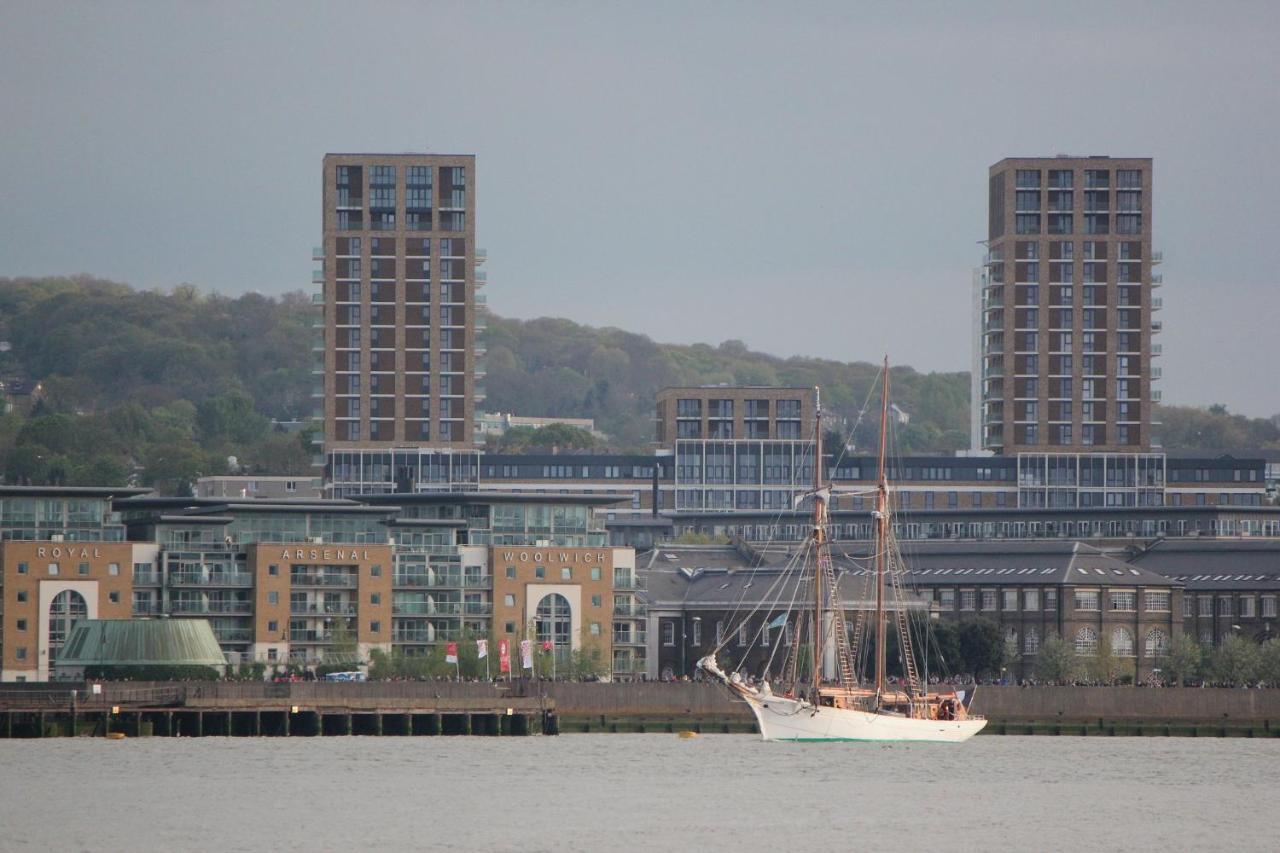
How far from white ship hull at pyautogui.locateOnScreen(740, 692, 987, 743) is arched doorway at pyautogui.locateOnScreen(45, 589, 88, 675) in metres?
43.7

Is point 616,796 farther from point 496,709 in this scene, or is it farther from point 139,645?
point 139,645

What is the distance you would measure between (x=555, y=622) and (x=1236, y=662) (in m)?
44.8

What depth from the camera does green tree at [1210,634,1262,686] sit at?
622 ft

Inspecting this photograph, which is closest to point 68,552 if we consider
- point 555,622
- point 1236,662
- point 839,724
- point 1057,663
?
point 555,622

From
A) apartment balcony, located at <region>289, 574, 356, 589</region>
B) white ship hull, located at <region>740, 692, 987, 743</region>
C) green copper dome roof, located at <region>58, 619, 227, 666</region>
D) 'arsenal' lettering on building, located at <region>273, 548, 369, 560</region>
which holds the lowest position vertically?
white ship hull, located at <region>740, 692, 987, 743</region>

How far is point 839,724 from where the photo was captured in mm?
155375

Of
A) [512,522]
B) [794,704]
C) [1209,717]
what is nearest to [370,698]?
[794,704]

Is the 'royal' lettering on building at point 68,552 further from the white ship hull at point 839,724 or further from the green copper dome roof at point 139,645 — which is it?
the white ship hull at point 839,724

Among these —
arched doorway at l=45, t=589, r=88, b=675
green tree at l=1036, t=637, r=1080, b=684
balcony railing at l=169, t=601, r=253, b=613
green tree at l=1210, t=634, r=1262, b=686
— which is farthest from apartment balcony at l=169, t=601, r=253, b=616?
green tree at l=1210, t=634, r=1262, b=686

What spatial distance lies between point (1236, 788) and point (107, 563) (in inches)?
3046

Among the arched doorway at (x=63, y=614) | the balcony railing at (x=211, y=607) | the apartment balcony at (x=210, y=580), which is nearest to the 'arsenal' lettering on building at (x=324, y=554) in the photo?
the apartment balcony at (x=210, y=580)

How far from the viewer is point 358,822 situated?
102688mm

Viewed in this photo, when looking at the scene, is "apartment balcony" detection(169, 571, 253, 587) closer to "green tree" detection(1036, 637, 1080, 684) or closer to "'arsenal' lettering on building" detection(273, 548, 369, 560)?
"'arsenal' lettering on building" detection(273, 548, 369, 560)

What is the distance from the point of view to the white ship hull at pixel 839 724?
15400cm
